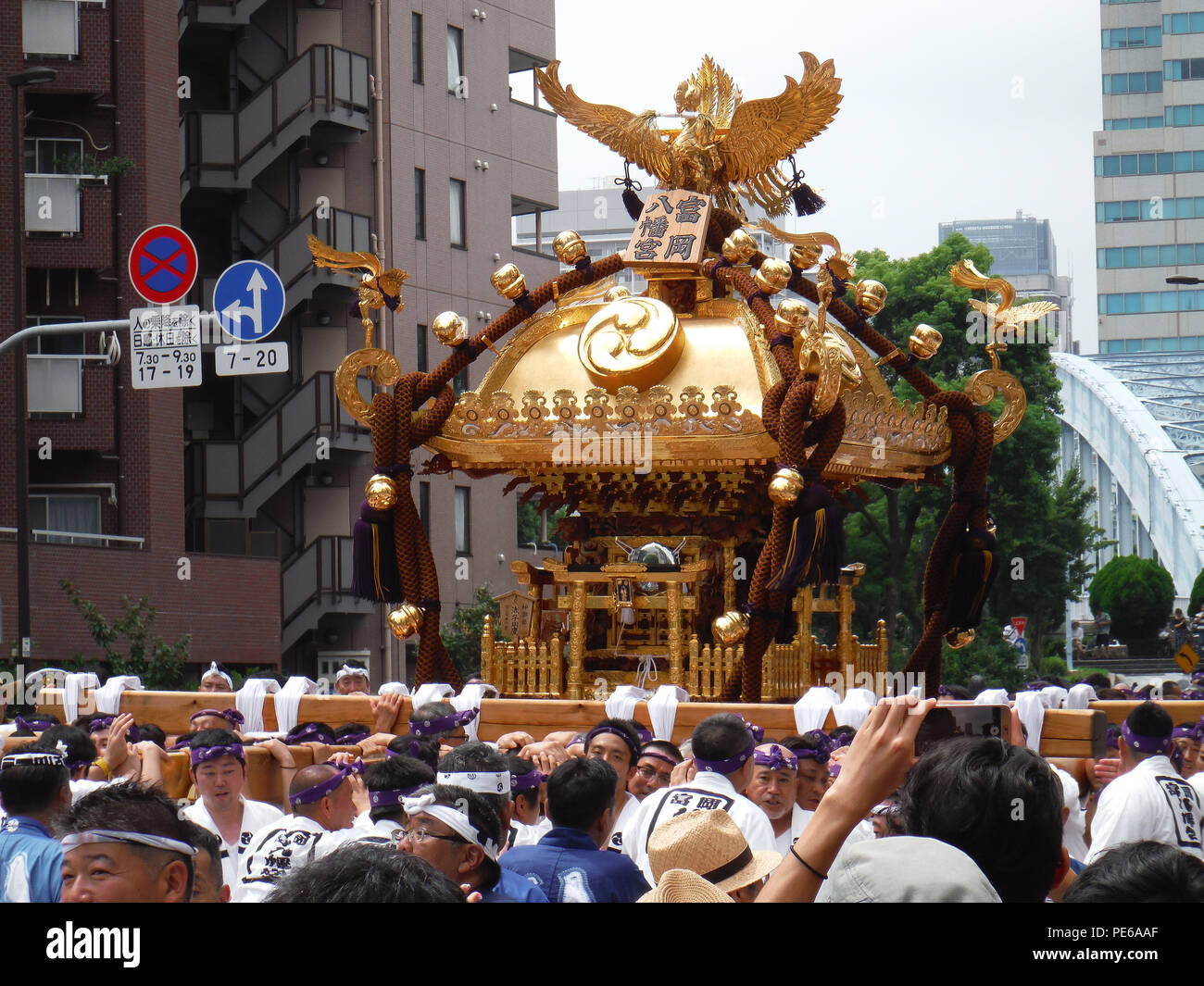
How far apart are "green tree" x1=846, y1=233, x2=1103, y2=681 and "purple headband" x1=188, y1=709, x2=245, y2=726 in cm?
2239

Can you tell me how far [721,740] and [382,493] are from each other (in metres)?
8.08

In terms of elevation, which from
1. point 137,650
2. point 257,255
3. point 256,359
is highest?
point 257,255

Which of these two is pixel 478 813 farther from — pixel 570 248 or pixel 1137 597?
pixel 1137 597

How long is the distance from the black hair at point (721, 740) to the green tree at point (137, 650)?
16046 millimetres

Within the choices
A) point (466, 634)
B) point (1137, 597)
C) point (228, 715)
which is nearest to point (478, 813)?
point (228, 715)

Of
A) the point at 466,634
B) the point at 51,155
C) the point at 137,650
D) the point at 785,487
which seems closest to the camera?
the point at 785,487

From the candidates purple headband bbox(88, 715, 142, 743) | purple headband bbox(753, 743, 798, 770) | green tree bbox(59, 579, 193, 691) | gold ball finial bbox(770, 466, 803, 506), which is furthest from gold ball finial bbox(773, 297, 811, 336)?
green tree bbox(59, 579, 193, 691)

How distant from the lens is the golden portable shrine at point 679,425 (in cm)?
1449

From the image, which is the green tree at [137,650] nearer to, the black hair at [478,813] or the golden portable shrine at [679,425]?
the golden portable shrine at [679,425]

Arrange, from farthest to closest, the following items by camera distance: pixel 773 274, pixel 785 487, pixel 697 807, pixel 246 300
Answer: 1. pixel 246 300
2. pixel 773 274
3. pixel 785 487
4. pixel 697 807

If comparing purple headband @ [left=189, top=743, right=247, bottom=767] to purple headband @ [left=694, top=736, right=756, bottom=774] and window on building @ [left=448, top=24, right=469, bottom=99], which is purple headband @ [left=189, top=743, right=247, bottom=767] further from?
window on building @ [left=448, top=24, right=469, bottom=99]

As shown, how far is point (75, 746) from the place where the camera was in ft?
27.8
